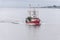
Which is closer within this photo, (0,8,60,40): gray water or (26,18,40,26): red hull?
(0,8,60,40): gray water

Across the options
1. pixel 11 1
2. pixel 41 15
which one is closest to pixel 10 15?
pixel 11 1

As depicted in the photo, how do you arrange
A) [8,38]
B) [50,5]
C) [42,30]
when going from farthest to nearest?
[42,30]
[50,5]
[8,38]

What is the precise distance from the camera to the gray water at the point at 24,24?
1.96m

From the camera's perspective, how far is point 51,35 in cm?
187

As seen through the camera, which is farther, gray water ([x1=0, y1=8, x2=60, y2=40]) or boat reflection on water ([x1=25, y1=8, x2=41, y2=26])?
boat reflection on water ([x1=25, y1=8, x2=41, y2=26])

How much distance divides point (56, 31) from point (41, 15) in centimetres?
A: 33

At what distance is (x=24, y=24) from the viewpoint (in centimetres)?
223

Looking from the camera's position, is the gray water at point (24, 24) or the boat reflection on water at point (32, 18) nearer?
the gray water at point (24, 24)

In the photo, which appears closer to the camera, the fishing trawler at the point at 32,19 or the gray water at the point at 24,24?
the gray water at the point at 24,24

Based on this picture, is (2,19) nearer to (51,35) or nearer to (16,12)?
(16,12)

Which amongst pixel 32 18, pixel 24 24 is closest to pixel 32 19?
pixel 32 18

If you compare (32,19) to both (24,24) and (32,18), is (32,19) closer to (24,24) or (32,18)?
(32,18)

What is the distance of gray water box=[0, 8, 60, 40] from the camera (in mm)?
1957

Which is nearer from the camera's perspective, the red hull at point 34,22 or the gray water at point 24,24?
the gray water at point 24,24
